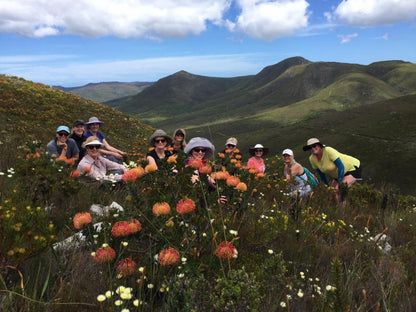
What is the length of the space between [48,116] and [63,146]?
38.6 ft

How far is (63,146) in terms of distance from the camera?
22.5 ft

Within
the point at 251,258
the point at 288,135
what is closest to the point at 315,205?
the point at 251,258

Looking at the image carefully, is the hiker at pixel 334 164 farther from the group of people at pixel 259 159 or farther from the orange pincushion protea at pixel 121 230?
the orange pincushion protea at pixel 121 230

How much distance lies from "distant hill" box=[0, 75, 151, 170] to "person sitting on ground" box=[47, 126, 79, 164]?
14.2ft

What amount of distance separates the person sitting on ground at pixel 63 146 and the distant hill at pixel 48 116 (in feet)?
14.2

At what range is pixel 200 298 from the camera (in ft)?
5.22

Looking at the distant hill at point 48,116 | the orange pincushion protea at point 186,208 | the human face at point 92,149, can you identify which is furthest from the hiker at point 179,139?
the distant hill at point 48,116

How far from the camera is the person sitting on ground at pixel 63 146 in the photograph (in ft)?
22.1

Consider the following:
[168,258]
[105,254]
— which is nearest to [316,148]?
[168,258]

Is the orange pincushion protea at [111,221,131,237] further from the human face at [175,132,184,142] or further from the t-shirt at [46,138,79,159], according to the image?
the t-shirt at [46,138,79,159]

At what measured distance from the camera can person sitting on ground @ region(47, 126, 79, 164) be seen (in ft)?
22.1

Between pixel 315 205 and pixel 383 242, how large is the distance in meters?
1.51

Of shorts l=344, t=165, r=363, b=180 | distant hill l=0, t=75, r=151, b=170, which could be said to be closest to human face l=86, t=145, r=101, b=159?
shorts l=344, t=165, r=363, b=180

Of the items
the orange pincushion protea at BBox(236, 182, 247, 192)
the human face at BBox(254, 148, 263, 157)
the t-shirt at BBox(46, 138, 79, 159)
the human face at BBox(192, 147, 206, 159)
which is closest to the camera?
the orange pincushion protea at BBox(236, 182, 247, 192)
